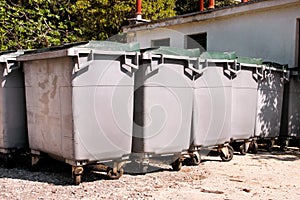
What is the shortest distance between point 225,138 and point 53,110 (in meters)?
2.95

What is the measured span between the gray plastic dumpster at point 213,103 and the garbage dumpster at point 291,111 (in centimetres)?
195

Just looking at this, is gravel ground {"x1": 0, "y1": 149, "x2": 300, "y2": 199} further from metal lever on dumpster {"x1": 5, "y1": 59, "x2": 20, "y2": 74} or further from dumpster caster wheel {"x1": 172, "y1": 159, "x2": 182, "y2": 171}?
metal lever on dumpster {"x1": 5, "y1": 59, "x2": 20, "y2": 74}

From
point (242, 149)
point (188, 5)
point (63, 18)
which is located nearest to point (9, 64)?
point (242, 149)

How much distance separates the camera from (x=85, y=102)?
479cm

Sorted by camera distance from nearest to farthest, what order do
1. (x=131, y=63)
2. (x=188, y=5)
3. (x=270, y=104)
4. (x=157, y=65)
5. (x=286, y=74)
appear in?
(x=131, y=63), (x=157, y=65), (x=270, y=104), (x=286, y=74), (x=188, y=5)

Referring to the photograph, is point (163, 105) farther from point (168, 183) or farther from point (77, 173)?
point (77, 173)

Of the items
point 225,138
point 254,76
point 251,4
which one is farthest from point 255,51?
point 225,138

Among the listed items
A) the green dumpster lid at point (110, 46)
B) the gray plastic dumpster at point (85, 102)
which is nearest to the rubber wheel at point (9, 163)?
the gray plastic dumpster at point (85, 102)

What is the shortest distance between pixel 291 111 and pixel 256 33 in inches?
103

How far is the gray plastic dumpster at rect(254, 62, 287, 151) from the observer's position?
744 centimetres

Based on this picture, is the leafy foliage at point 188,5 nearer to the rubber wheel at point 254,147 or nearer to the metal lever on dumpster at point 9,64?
the rubber wheel at point 254,147

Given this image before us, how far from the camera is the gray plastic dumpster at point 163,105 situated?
536 cm

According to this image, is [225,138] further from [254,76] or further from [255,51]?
[255,51]

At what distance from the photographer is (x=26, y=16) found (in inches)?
606
